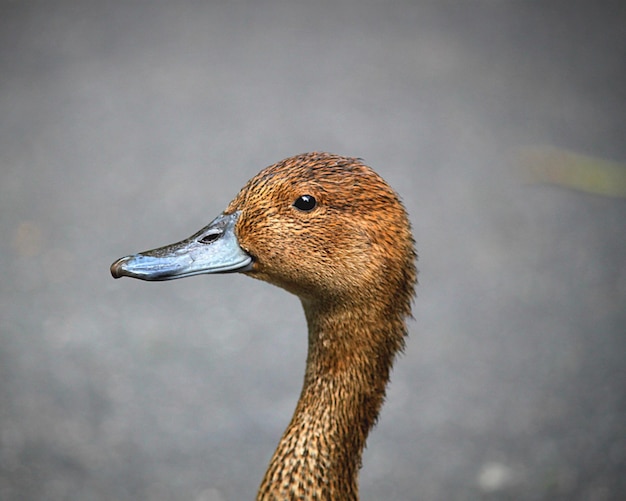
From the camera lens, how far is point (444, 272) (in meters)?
5.26

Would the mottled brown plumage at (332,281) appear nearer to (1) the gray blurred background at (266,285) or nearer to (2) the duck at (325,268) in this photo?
(2) the duck at (325,268)

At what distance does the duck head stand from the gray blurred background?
1815 mm

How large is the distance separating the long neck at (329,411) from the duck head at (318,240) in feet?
0.51

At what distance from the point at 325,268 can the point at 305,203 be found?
0.19 metres

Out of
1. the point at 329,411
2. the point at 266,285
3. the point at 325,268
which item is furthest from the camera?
the point at 266,285

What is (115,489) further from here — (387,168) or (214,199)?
(387,168)

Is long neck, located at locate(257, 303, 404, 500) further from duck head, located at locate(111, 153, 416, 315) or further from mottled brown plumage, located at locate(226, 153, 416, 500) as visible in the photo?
duck head, located at locate(111, 153, 416, 315)

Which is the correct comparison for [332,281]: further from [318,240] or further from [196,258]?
[196,258]

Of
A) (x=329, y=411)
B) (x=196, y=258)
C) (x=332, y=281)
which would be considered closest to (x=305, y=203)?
(x=332, y=281)

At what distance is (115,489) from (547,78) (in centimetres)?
470

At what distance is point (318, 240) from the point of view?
2.46 meters

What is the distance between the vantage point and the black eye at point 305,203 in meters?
2.45

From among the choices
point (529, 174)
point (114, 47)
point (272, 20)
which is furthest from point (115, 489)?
point (272, 20)

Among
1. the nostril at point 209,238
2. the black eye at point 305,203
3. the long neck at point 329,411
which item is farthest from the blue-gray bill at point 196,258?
the long neck at point 329,411
